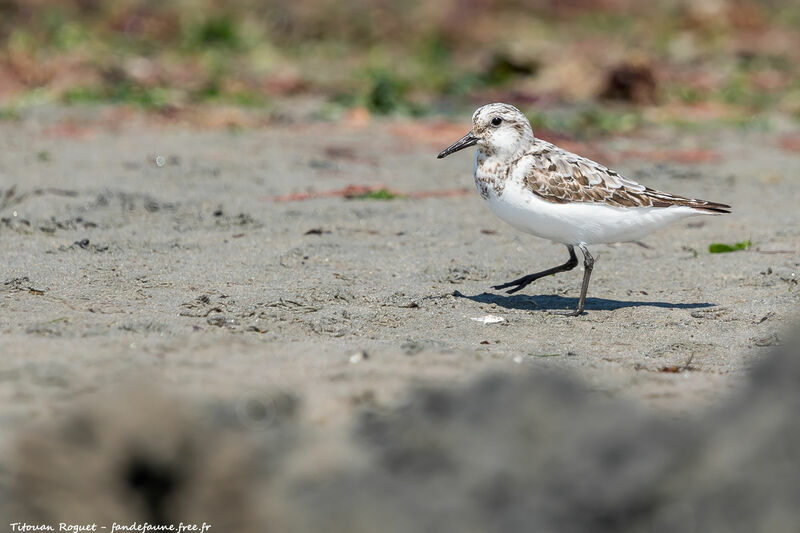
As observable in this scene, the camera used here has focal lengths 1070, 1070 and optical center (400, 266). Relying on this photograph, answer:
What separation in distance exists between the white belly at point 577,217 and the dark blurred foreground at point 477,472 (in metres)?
3.47

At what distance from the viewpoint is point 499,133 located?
7.27 meters

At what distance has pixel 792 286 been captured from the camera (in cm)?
739

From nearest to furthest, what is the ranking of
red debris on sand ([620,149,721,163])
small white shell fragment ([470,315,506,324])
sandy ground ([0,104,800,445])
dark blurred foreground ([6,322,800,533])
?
dark blurred foreground ([6,322,800,533]) → sandy ground ([0,104,800,445]) → small white shell fragment ([470,315,506,324]) → red debris on sand ([620,149,721,163])

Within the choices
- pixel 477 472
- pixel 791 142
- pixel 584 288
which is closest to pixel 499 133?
pixel 584 288

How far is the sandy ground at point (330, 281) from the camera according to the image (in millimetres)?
5031

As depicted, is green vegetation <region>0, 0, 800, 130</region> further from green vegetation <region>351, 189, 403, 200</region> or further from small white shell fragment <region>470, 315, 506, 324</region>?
small white shell fragment <region>470, 315, 506, 324</region>

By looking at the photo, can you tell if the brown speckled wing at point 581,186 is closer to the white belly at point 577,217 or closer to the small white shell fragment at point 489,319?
the white belly at point 577,217

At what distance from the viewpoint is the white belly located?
6.94 meters

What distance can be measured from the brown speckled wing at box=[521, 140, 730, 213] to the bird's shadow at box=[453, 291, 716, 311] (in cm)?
67

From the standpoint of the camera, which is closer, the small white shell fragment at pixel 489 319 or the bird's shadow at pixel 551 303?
the small white shell fragment at pixel 489 319

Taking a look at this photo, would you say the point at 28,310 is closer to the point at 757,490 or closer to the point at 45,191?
the point at 45,191

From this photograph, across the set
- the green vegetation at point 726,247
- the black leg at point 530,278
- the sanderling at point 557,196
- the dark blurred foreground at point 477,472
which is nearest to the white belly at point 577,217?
the sanderling at point 557,196

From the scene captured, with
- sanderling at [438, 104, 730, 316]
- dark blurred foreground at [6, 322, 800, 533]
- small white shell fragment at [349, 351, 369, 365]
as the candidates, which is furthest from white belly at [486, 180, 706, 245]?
dark blurred foreground at [6, 322, 800, 533]

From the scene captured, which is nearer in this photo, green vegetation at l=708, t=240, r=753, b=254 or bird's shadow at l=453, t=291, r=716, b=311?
bird's shadow at l=453, t=291, r=716, b=311
